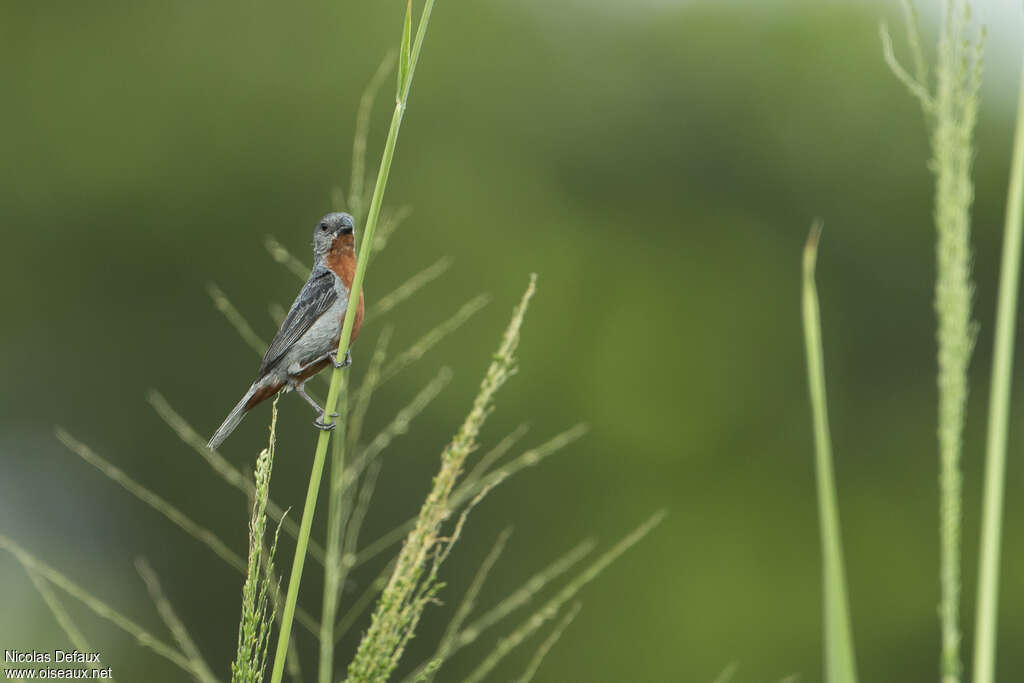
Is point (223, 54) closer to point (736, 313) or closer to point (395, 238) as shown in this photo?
point (395, 238)

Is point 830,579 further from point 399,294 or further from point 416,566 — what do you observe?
point 399,294

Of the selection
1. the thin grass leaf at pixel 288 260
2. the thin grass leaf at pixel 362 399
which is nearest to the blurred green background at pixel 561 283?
the thin grass leaf at pixel 288 260

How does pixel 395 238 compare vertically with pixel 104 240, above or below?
below

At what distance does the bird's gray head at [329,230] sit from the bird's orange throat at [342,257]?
0.04ft

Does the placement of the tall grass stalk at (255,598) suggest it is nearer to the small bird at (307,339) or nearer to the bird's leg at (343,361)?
the bird's leg at (343,361)

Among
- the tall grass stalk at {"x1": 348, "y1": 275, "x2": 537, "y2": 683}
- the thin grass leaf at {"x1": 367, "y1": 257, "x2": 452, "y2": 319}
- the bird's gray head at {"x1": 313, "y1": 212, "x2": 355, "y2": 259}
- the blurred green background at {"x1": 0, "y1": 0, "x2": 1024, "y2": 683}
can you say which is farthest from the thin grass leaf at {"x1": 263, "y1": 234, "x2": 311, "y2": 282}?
the blurred green background at {"x1": 0, "y1": 0, "x2": 1024, "y2": 683}

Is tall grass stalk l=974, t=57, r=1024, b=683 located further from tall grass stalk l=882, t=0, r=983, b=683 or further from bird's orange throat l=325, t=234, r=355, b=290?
bird's orange throat l=325, t=234, r=355, b=290

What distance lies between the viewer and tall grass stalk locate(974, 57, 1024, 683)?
1170 millimetres

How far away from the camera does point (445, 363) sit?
10.4 metres

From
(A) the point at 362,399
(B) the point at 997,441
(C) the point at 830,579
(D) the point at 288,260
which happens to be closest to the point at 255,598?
(C) the point at 830,579

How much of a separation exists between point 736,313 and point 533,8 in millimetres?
3851

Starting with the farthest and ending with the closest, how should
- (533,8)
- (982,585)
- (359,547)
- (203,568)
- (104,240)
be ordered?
1. (533,8)
2. (104,240)
3. (203,568)
4. (359,547)
5. (982,585)

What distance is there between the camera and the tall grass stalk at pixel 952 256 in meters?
1.15

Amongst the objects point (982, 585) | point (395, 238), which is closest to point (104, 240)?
point (395, 238)
